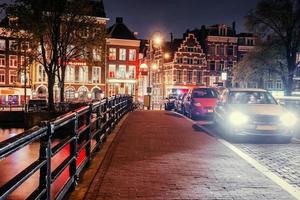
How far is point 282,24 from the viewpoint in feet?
166

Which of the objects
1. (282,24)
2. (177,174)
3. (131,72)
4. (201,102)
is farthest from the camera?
(131,72)

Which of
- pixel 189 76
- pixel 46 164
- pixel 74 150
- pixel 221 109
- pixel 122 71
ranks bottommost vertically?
pixel 74 150

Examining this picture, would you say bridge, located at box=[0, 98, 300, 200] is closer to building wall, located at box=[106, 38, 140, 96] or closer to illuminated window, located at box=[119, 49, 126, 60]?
building wall, located at box=[106, 38, 140, 96]

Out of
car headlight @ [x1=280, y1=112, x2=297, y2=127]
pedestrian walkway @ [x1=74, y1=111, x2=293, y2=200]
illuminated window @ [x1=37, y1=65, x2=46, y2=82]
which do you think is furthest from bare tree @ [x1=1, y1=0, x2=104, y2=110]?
illuminated window @ [x1=37, y1=65, x2=46, y2=82]

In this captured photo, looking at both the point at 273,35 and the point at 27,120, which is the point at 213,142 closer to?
the point at 27,120

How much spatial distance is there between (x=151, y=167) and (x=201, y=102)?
14422mm

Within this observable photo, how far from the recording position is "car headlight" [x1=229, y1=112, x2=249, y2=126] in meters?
13.4

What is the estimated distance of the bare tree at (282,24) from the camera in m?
49.8

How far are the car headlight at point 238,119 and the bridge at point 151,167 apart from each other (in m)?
0.72

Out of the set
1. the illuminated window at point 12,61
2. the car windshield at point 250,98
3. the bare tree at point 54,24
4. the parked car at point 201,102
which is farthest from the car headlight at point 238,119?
the illuminated window at point 12,61

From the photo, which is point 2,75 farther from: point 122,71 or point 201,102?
point 201,102

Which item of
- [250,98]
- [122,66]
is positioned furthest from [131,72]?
[250,98]

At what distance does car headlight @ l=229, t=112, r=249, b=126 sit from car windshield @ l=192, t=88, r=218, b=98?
10.7 metres

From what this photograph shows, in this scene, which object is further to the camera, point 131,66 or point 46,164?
point 131,66
